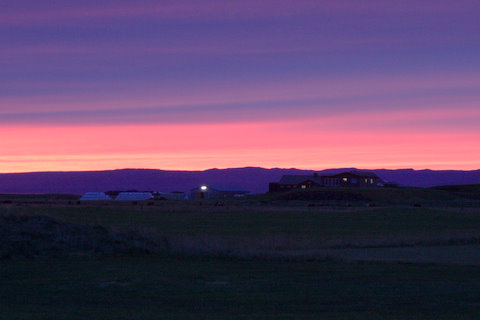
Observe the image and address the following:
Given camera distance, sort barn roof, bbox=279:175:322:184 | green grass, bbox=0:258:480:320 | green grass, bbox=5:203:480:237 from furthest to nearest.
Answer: barn roof, bbox=279:175:322:184
green grass, bbox=5:203:480:237
green grass, bbox=0:258:480:320

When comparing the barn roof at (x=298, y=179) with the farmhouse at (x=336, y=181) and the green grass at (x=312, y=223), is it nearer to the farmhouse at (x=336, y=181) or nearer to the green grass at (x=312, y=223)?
the farmhouse at (x=336, y=181)

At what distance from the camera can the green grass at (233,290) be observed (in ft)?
49.0

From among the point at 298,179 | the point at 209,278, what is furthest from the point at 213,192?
the point at 209,278

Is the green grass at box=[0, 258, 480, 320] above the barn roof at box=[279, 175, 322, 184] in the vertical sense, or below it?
below

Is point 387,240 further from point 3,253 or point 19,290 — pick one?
point 19,290

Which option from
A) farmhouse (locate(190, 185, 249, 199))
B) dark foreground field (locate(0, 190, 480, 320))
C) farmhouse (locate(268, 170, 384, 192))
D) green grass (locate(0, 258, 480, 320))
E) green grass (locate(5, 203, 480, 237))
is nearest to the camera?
green grass (locate(0, 258, 480, 320))

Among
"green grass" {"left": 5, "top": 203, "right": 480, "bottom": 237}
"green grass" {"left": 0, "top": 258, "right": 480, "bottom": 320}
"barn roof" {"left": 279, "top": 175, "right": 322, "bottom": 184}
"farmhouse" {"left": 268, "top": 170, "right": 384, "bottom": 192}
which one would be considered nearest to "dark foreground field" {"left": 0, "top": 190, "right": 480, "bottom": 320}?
"green grass" {"left": 0, "top": 258, "right": 480, "bottom": 320}

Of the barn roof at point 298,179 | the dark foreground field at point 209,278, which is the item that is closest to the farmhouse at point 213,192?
the barn roof at point 298,179

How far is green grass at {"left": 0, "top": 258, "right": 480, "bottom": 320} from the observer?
14.9 meters

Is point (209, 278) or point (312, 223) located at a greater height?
point (312, 223)

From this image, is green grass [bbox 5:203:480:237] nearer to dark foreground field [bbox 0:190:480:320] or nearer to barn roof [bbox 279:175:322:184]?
dark foreground field [bbox 0:190:480:320]

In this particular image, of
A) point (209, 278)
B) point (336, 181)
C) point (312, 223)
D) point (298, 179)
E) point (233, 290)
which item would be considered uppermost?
point (298, 179)

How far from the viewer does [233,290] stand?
59.2ft

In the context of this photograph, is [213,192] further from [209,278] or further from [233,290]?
[233,290]
